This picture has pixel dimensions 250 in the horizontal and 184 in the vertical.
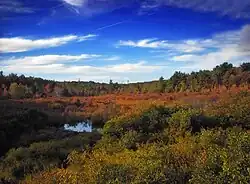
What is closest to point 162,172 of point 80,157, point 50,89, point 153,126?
point 80,157

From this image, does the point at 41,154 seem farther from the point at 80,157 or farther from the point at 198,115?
the point at 198,115

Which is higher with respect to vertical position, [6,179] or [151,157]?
[151,157]

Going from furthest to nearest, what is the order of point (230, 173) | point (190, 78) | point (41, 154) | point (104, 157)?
point (190, 78), point (41, 154), point (104, 157), point (230, 173)

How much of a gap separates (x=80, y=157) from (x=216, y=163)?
7451mm

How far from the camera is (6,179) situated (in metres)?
16.6

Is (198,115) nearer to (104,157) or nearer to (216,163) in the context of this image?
(104,157)

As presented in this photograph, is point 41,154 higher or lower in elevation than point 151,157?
lower

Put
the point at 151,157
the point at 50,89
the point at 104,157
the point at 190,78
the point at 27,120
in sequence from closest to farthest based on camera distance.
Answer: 1. the point at 151,157
2. the point at 104,157
3. the point at 27,120
4. the point at 190,78
5. the point at 50,89

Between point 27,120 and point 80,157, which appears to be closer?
point 80,157

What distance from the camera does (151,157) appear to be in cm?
1309

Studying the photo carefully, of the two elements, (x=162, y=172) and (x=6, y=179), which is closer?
(x=162, y=172)

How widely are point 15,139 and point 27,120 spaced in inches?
233

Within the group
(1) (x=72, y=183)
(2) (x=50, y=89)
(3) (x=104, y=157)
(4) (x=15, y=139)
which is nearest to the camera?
(1) (x=72, y=183)

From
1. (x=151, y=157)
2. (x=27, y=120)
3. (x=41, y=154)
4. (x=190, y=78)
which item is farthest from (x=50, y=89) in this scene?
(x=151, y=157)
